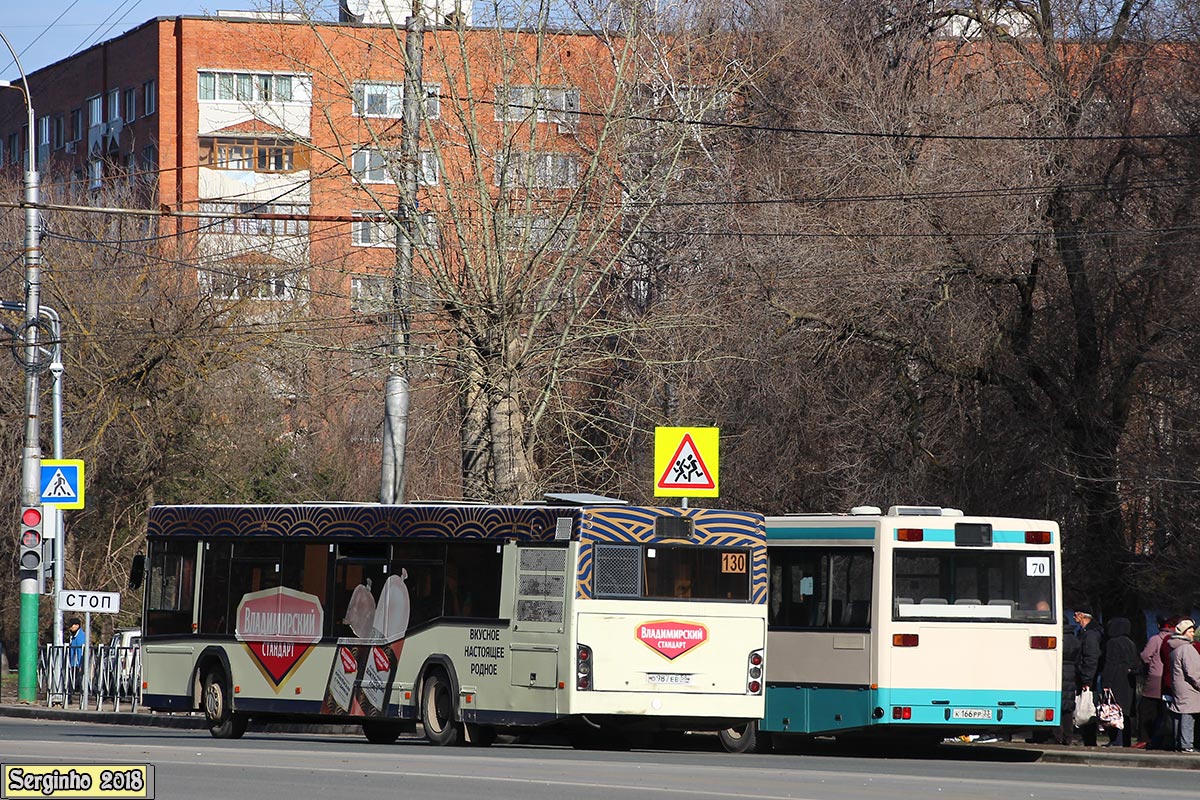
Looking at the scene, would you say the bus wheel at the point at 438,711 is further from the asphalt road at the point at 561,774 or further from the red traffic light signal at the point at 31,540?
the red traffic light signal at the point at 31,540

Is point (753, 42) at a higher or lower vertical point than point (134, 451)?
higher

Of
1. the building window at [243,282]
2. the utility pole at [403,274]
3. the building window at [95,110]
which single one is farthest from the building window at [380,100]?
the building window at [95,110]

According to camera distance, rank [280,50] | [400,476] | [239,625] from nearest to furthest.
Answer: [239,625]
[400,476]
[280,50]

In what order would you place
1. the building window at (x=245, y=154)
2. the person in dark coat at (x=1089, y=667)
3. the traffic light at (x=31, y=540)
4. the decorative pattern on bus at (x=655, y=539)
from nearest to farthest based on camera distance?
the decorative pattern on bus at (x=655, y=539) → the person in dark coat at (x=1089, y=667) → the traffic light at (x=31, y=540) → the building window at (x=245, y=154)

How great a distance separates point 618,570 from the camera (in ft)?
67.2

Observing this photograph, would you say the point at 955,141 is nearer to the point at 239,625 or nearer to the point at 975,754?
the point at 975,754

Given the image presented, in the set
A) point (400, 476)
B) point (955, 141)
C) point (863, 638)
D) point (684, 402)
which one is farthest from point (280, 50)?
point (863, 638)

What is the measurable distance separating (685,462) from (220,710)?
6.54 m

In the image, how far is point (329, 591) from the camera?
2267 cm

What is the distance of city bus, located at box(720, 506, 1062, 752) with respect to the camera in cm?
2050

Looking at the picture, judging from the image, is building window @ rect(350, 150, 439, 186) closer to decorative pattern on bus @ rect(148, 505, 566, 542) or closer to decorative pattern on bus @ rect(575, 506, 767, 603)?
decorative pattern on bus @ rect(148, 505, 566, 542)

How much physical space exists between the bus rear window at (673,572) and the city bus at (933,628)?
1.01m

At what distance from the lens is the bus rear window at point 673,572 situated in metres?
20.4

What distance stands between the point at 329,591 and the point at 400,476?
140 inches
